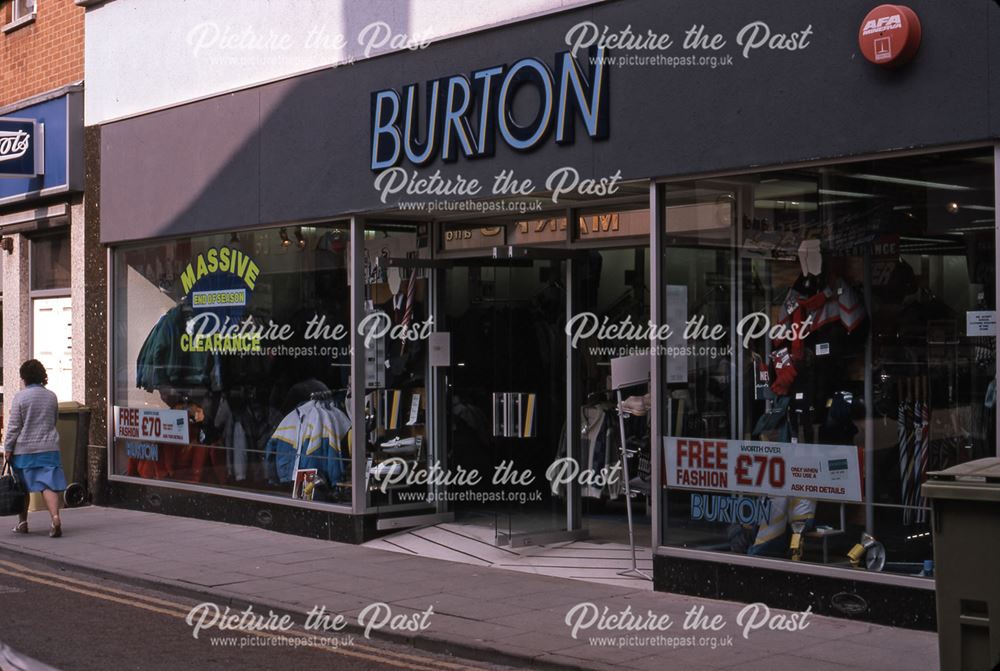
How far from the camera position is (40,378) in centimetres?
1324

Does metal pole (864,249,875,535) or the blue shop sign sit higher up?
the blue shop sign

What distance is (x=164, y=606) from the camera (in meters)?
9.49

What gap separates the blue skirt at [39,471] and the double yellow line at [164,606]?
1.35 meters

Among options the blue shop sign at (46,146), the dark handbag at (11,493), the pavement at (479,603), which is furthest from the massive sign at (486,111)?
the blue shop sign at (46,146)

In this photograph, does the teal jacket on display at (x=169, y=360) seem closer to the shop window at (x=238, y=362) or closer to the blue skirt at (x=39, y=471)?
the shop window at (x=238, y=362)

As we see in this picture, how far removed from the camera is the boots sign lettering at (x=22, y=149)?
1631 cm

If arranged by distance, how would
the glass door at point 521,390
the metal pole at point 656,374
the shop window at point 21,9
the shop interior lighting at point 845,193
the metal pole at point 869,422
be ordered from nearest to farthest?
the metal pole at point 869,422, the shop interior lighting at point 845,193, the metal pole at point 656,374, the glass door at point 521,390, the shop window at point 21,9

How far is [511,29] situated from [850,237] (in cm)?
360

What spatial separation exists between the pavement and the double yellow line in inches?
8.7

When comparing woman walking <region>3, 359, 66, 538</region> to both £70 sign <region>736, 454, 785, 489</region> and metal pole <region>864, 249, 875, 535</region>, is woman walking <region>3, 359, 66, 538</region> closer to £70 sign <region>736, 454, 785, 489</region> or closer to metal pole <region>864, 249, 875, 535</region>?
£70 sign <region>736, 454, 785, 489</region>

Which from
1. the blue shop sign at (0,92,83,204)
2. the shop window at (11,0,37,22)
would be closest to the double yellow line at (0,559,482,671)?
the blue shop sign at (0,92,83,204)

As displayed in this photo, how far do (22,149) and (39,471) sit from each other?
5.46 meters

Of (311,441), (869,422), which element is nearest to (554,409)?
(311,441)

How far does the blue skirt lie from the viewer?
506 inches
